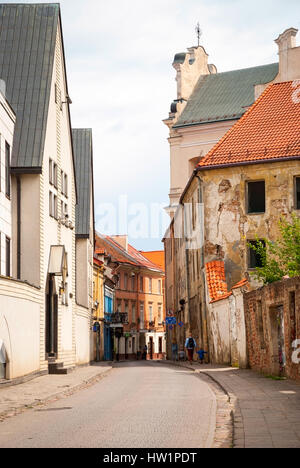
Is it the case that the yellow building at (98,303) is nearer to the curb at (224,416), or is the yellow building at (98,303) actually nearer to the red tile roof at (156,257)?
the curb at (224,416)

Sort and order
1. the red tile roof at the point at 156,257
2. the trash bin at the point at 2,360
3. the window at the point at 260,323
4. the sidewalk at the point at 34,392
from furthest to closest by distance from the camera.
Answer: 1. the red tile roof at the point at 156,257
2. the window at the point at 260,323
3. the trash bin at the point at 2,360
4. the sidewalk at the point at 34,392

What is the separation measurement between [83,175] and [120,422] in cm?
3442

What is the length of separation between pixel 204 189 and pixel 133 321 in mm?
52450

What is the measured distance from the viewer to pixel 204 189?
39.0m

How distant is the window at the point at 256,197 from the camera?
Answer: 38.2 m

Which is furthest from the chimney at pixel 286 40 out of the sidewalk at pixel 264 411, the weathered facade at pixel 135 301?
the weathered facade at pixel 135 301

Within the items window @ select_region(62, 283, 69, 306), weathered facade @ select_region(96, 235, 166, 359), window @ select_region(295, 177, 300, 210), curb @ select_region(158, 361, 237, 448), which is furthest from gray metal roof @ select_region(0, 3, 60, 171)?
weathered facade @ select_region(96, 235, 166, 359)

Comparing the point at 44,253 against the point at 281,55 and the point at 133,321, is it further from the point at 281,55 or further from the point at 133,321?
the point at 133,321

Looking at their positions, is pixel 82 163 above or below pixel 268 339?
above

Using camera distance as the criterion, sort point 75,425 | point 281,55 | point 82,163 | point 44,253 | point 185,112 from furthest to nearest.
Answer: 1. point 185,112
2. point 281,55
3. point 82,163
4. point 44,253
5. point 75,425

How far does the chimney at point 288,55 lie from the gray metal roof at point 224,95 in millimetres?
2954

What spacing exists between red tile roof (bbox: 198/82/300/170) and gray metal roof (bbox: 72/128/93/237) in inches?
358

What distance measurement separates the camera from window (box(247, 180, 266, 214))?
125ft
